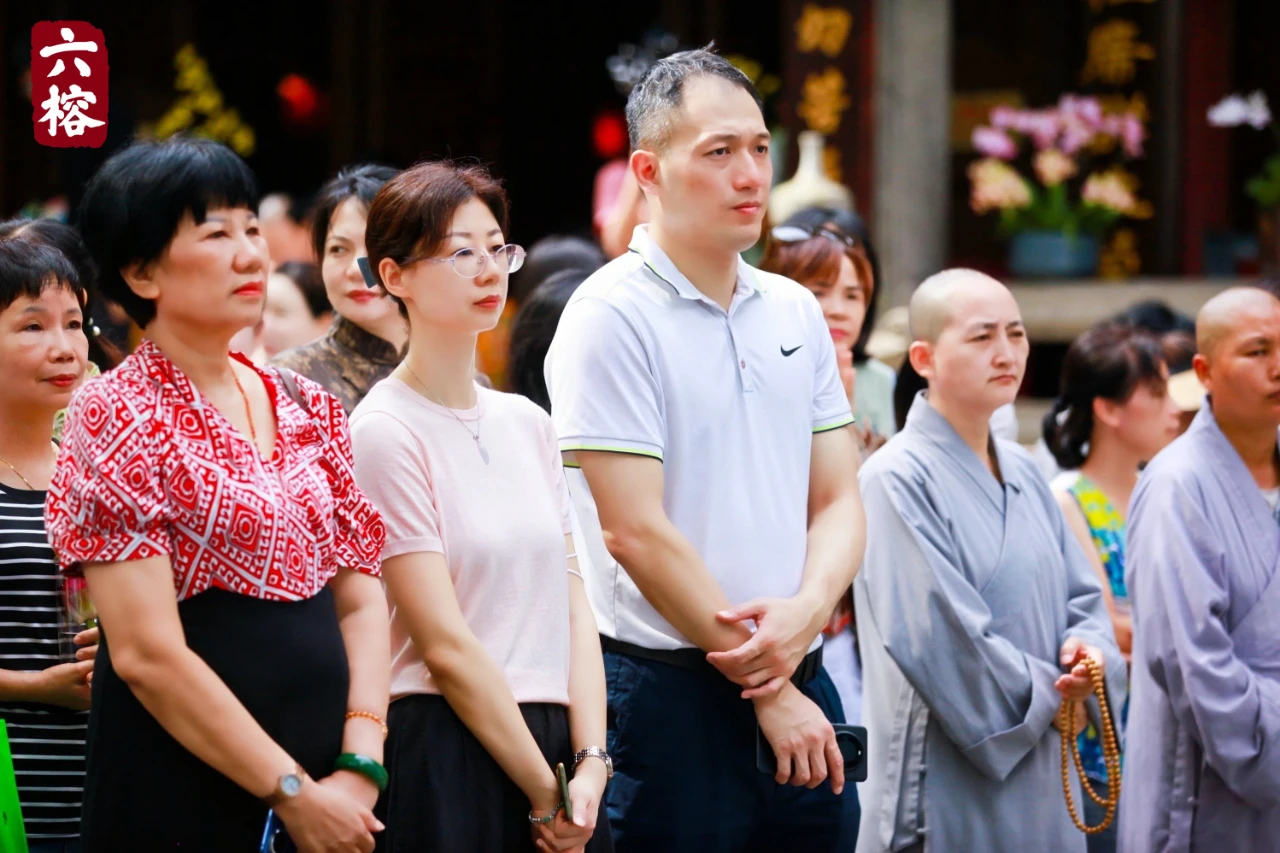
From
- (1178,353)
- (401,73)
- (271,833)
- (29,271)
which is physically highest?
(401,73)

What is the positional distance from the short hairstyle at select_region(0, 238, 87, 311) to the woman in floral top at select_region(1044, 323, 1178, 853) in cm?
271

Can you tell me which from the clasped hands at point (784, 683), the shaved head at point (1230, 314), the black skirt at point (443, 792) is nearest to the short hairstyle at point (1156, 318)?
the shaved head at point (1230, 314)

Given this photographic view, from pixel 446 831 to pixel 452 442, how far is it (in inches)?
24.5

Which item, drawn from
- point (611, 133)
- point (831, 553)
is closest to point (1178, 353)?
point (831, 553)

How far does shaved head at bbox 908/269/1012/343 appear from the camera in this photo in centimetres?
364

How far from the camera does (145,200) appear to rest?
7.31ft

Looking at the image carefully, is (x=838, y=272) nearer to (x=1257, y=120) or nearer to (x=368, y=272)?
(x=368, y=272)

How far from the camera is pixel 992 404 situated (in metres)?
3.60

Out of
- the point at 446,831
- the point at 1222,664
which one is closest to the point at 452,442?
the point at 446,831

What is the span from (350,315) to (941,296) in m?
1.38

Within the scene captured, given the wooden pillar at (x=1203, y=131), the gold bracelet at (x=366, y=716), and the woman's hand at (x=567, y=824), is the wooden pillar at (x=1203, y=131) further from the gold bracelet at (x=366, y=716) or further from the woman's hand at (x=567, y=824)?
the gold bracelet at (x=366, y=716)

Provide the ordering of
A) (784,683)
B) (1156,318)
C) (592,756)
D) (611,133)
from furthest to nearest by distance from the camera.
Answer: (611,133) → (1156,318) → (784,683) → (592,756)

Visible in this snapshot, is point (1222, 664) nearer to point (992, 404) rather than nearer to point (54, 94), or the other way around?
point (992, 404)

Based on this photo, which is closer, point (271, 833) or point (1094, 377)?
point (271, 833)
